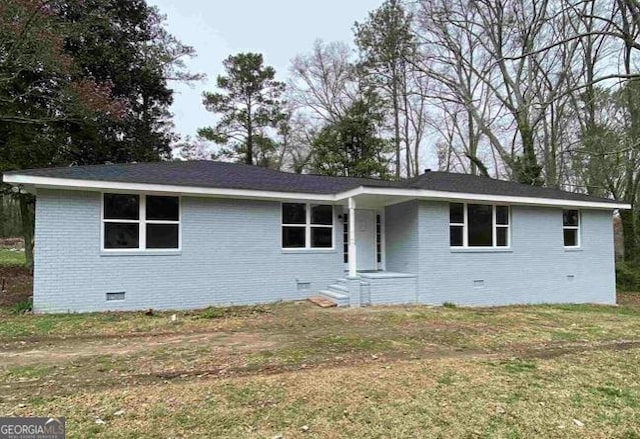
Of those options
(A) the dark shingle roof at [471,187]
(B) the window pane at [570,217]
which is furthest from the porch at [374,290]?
(B) the window pane at [570,217]

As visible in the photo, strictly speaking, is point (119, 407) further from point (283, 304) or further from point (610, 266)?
point (610, 266)

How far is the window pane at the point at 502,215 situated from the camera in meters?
11.5

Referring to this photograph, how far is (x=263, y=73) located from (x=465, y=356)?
998 inches

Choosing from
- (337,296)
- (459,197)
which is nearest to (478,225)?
(459,197)

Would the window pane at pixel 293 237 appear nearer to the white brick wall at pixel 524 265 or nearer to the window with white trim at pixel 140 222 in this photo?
the window with white trim at pixel 140 222

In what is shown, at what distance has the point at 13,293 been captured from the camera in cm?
1076

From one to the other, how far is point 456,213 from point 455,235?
591mm

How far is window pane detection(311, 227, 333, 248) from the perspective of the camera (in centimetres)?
1105

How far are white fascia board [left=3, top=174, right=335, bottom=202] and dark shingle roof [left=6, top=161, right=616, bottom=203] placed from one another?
A: 0.08 metres

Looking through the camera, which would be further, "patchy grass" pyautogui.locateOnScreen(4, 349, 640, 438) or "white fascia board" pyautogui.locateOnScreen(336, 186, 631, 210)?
"white fascia board" pyautogui.locateOnScreen(336, 186, 631, 210)

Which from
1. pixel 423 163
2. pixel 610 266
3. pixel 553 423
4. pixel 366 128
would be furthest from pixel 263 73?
pixel 553 423

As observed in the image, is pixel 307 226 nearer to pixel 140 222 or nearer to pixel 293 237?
pixel 293 237

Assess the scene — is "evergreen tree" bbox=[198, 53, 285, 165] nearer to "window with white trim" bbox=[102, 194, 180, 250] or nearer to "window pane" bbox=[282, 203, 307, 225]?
"window pane" bbox=[282, 203, 307, 225]
